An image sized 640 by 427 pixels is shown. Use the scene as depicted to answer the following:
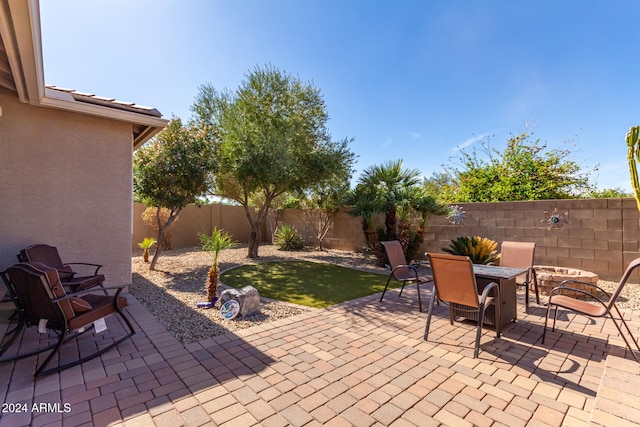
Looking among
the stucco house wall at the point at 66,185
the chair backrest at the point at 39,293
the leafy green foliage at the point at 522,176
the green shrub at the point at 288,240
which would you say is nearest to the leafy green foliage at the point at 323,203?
the green shrub at the point at 288,240

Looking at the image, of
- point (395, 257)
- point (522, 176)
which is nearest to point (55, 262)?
point (395, 257)

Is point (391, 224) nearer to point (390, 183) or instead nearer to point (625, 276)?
point (390, 183)

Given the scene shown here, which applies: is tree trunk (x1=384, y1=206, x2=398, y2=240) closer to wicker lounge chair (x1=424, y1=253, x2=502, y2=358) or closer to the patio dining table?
the patio dining table

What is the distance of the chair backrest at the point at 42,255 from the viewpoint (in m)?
4.44

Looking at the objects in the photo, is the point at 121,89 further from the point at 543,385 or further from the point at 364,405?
the point at 543,385

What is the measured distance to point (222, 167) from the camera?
9469 mm

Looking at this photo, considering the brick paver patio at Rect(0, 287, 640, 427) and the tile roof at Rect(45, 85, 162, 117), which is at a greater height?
the tile roof at Rect(45, 85, 162, 117)

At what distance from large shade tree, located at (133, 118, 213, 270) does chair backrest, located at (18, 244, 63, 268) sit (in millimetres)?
3072

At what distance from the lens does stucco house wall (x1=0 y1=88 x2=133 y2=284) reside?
4.89 meters

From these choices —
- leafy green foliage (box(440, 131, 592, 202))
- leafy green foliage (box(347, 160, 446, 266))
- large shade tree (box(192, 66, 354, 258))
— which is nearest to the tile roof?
large shade tree (box(192, 66, 354, 258))

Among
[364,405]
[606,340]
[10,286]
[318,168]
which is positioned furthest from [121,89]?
[606,340]

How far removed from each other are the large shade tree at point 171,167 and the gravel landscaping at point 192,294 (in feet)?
6.69

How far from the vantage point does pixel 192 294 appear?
605 centimetres

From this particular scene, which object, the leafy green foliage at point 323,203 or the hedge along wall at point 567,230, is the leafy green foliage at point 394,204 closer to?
the hedge along wall at point 567,230
